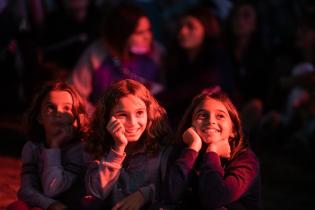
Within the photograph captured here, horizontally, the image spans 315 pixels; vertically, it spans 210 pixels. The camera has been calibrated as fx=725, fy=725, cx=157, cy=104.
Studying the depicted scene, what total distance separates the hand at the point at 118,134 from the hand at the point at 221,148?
1.29ft

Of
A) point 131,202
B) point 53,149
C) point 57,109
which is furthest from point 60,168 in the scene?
point 131,202

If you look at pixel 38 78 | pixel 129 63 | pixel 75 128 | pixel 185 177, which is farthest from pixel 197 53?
pixel 185 177

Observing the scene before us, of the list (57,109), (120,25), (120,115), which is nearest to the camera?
(120,115)

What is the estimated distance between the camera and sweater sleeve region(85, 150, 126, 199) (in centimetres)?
330

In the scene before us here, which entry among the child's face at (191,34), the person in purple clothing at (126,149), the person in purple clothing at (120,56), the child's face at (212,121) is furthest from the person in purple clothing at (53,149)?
the child's face at (191,34)

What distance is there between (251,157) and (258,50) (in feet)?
9.65

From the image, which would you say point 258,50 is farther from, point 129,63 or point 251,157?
point 251,157

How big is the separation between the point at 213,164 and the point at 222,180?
0.28ft

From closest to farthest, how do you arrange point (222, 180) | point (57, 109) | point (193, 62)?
1. point (222, 180)
2. point (57, 109)
3. point (193, 62)

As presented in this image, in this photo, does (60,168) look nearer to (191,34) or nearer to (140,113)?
(140,113)

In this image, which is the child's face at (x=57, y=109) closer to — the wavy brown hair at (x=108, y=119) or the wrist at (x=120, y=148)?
the wavy brown hair at (x=108, y=119)

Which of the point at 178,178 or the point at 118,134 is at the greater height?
the point at 118,134

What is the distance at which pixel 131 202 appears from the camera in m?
3.28

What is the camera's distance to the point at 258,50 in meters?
6.22
